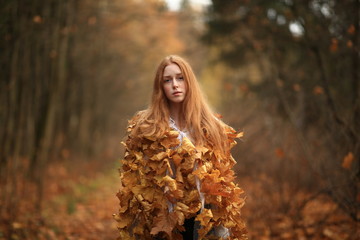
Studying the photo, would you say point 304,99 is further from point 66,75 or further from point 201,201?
point 66,75

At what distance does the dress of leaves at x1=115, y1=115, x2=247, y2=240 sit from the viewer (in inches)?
85.6

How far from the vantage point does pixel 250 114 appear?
24.5ft

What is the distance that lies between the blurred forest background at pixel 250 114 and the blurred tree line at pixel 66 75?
0.04 m

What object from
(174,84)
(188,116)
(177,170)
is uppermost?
(174,84)

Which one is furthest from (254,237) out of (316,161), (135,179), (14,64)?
(14,64)

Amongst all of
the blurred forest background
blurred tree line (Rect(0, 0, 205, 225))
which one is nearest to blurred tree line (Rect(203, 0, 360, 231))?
the blurred forest background

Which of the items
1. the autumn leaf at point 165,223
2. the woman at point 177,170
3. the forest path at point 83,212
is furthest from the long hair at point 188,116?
the forest path at point 83,212

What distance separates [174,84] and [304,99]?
3.93m

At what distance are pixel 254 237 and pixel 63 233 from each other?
2825 mm

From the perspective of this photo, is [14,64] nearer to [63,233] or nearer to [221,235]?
[63,233]

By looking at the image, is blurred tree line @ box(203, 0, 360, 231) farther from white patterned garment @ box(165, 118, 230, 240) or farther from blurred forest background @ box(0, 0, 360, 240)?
white patterned garment @ box(165, 118, 230, 240)

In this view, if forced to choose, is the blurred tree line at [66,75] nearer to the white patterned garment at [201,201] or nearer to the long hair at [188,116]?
the long hair at [188,116]

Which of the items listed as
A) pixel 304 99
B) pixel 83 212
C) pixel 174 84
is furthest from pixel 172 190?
pixel 83 212

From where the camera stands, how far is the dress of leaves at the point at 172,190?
217cm
